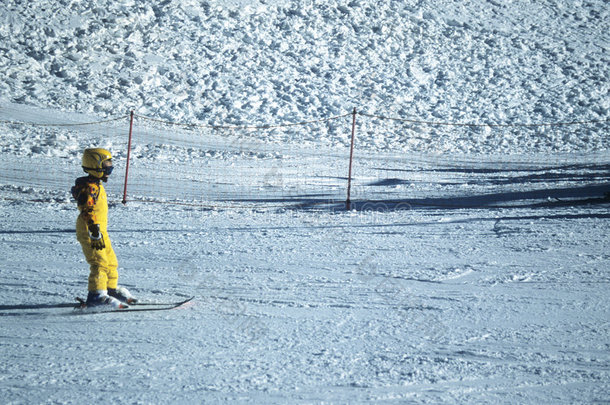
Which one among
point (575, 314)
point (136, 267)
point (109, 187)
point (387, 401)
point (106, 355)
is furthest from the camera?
point (109, 187)

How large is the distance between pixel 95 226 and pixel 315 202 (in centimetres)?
661

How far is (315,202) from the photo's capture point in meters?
11.0

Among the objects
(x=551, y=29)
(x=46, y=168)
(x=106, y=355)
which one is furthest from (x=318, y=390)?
(x=551, y=29)

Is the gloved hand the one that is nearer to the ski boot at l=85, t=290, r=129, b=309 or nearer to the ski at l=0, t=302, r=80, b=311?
the ski boot at l=85, t=290, r=129, b=309

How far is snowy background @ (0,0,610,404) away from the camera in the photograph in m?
3.92

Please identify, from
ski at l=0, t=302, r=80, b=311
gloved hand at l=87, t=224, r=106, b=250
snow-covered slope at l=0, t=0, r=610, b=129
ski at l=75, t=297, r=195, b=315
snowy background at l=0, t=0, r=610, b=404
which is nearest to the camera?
Answer: snowy background at l=0, t=0, r=610, b=404

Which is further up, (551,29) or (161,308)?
(551,29)

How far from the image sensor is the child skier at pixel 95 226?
4719 millimetres

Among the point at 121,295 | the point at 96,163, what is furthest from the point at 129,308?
the point at 96,163

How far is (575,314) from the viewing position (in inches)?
196

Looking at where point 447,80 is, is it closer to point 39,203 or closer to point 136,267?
point 39,203

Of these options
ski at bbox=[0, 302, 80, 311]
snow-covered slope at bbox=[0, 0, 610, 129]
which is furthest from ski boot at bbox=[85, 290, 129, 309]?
snow-covered slope at bbox=[0, 0, 610, 129]

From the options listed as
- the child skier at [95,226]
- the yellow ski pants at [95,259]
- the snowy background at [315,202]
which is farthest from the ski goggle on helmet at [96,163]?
the snowy background at [315,202]

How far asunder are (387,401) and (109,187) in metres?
→ 9.70
